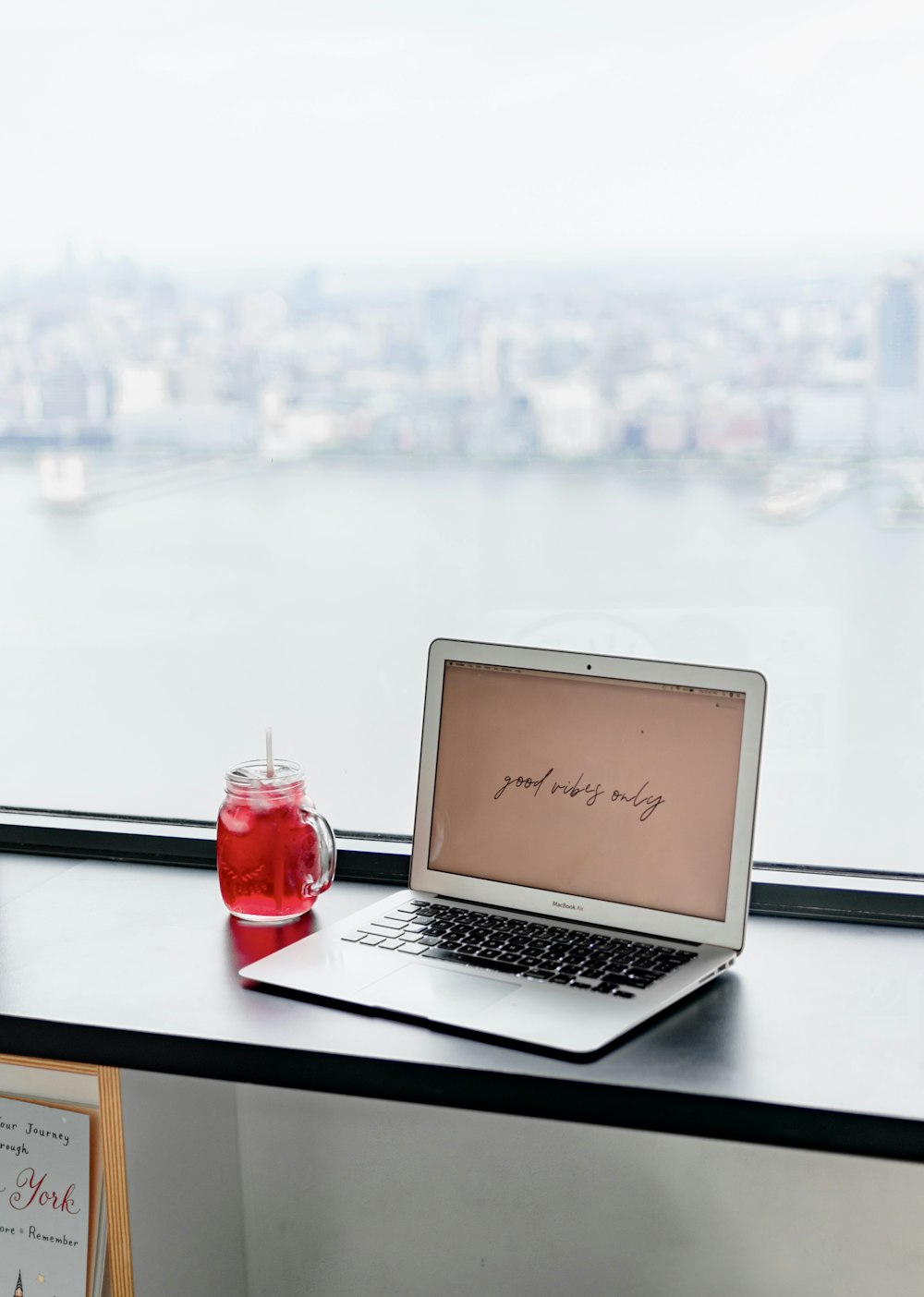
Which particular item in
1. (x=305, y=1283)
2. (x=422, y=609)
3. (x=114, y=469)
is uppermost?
(x=114, y=469)

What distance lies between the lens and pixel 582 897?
112cm

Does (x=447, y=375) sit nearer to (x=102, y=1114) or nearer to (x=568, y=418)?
(x=568, y=418)

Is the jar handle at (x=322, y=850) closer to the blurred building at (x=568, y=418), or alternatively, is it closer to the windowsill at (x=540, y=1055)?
the windowsill at (x=540, y=1055)

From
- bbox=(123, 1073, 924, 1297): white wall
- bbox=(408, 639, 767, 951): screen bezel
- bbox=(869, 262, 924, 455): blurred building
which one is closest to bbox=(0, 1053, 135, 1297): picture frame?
bbox=(123, 1073, 924, 1297): white wall

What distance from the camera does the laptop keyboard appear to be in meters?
1.03

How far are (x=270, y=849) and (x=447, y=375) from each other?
1.79 feet

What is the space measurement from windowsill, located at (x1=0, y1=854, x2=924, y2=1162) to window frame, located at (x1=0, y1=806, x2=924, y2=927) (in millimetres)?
25

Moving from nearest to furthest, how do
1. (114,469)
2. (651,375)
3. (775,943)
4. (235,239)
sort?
(775,943) → (651,375) → (235,239) → (114,469)

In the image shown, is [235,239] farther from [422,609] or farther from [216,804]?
[216,804]

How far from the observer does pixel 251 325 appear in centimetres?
144

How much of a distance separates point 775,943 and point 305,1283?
2.19ft

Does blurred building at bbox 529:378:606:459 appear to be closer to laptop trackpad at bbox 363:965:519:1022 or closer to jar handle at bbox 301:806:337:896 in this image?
jar handle at bbox 301:806:337:896

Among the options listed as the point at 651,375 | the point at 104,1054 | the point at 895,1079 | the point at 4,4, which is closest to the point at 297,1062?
the point at 104,1054

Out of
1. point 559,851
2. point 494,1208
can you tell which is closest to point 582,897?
point 559,851
